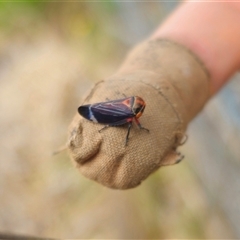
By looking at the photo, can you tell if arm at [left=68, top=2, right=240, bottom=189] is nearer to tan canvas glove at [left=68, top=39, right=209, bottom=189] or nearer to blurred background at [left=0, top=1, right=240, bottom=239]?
tan canvas glove at [left=68, top=39, right=209, bottom=189]

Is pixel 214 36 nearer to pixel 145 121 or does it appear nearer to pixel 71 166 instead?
pixel 145 121

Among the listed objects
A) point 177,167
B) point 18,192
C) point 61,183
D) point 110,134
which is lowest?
point 177,167

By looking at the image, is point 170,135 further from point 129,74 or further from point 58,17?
point 58,17

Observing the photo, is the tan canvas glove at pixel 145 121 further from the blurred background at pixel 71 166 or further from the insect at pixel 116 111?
the blurred background at pixel 71 166

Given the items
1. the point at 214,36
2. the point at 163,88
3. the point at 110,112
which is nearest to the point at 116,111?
the point at 110,112

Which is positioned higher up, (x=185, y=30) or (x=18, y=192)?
(x=185, y=30)

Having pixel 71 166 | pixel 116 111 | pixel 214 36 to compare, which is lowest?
pixel 71 166

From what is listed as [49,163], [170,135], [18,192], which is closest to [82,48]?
[49,163]

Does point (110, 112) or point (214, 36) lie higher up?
point (110, 112)
